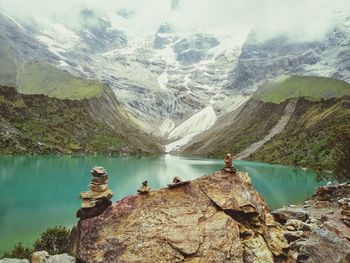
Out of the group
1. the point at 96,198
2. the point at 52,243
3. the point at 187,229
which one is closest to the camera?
the point at 187,229

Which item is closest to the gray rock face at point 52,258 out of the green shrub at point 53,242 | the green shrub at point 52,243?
the green shrub at point 52,243

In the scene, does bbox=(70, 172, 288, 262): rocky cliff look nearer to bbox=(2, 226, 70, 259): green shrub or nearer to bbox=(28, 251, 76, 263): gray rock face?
bbox=(28, 251, 76, 263): gray rock face

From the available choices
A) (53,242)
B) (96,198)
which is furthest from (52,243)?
(96,198)

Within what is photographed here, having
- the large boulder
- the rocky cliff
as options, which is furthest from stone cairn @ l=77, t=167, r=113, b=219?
the large boulder

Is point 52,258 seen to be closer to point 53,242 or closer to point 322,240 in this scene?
point 53,242

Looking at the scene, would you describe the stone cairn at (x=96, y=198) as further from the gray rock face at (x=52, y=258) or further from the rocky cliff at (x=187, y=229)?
the gray rock face at (x=52, y=258)

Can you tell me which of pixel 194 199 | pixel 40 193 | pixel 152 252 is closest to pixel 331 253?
pixel 194 199
